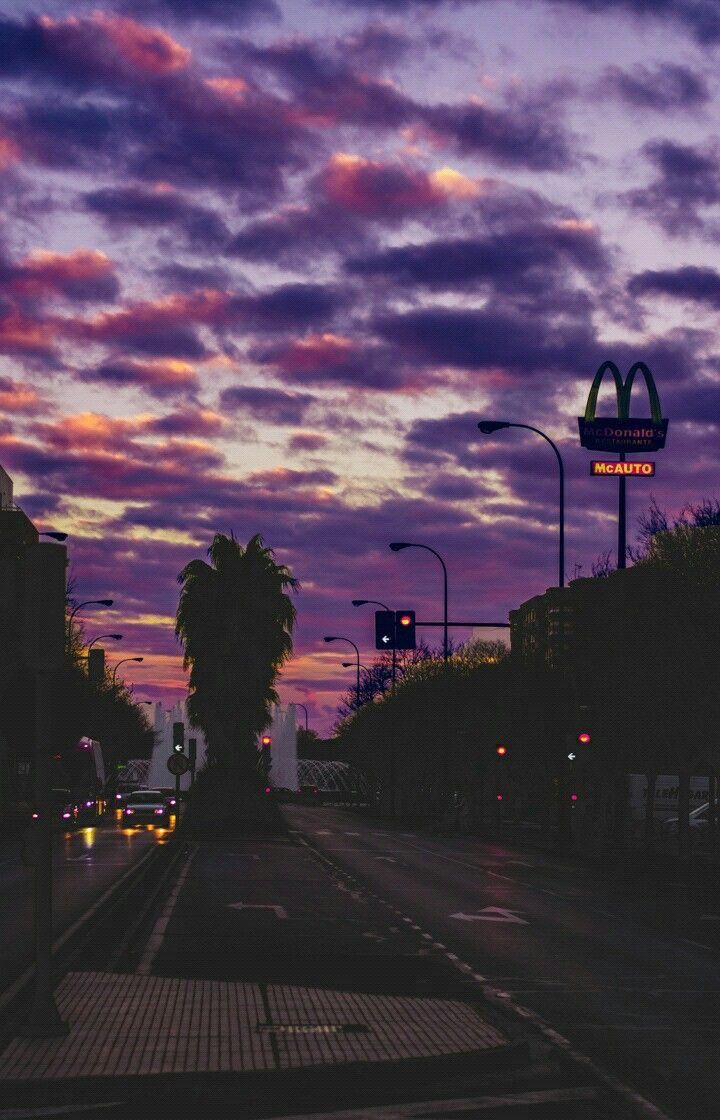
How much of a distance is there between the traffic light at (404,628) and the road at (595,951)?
14.2m

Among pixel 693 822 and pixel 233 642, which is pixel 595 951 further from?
pixel 233 642

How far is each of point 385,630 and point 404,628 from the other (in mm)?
686

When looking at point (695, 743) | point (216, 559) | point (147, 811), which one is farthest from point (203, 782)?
point (695, 743)

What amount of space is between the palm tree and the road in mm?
33021

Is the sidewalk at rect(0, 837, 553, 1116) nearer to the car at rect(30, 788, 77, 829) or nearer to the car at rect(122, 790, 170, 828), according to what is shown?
the car at rect(30, 788, 77, 829)

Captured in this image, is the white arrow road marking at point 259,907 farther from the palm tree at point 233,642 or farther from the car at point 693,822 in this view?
the palm tree at point 233,642

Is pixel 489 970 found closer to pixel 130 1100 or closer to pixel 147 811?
pixel 130 1100

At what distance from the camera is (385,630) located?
200ft

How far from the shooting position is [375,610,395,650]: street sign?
60.8 m

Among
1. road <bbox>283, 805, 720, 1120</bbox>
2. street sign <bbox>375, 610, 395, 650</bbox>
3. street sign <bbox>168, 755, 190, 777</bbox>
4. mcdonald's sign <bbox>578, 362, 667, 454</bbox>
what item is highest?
mcdonald's sign <bbox>578, 362, 667, 454</bbox>

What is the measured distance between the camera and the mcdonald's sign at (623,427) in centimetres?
8756

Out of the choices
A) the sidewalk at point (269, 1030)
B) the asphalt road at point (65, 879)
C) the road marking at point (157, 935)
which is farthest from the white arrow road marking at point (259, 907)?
the sidewalk at point (269, 1030)

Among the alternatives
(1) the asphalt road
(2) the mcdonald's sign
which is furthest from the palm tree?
(2) the mcdonald's sign

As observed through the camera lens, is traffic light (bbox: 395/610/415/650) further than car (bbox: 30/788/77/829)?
No
